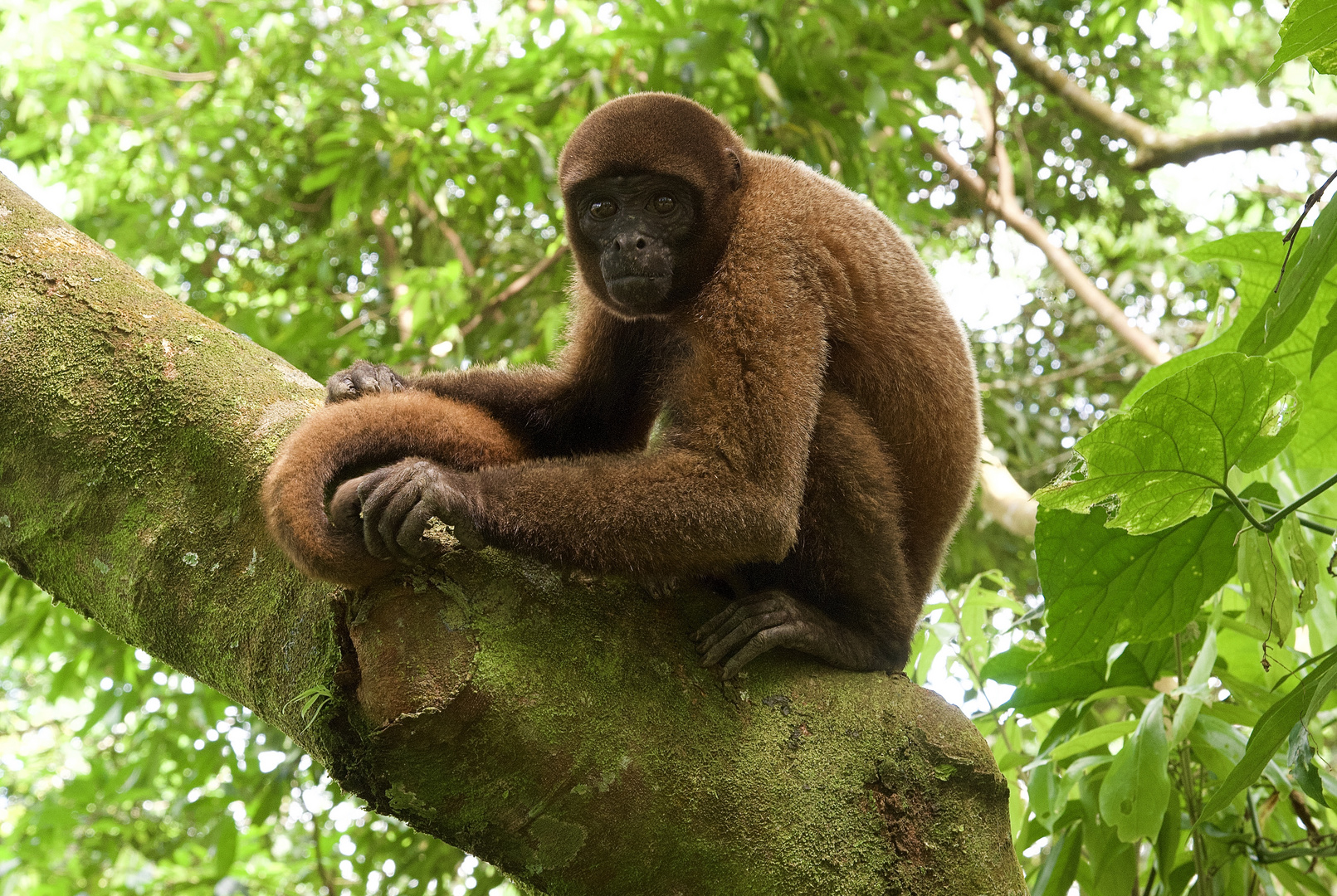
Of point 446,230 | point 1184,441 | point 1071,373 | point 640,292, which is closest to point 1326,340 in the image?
point 1184,441

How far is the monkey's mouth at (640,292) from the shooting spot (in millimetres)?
3506

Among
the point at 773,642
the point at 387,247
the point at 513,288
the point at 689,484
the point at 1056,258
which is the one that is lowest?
the point at 387,247

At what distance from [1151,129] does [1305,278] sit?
22.2 feet

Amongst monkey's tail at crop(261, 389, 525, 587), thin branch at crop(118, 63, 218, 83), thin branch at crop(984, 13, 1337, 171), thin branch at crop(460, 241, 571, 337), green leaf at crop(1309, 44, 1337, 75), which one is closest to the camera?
green leaf at crop(1309, 44, 1337, 75)

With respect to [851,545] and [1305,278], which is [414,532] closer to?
[851,545]

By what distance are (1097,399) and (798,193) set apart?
664 cm

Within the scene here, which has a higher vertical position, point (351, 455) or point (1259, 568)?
point (1259, 568)

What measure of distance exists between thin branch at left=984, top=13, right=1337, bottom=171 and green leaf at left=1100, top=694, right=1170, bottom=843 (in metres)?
5.69

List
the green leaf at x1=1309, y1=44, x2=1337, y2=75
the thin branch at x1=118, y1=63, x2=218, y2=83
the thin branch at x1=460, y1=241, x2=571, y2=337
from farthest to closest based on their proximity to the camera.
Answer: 1. the thin branch at x1=118, y1=63, x2=218, y2=83
2. the thin branch at x1=460, y1=241, x2=571, y2=337
3. the green leaf at x1=1309, y1=44, x2=1337, y2=75

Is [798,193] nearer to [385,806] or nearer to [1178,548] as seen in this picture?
→ [1178,548]

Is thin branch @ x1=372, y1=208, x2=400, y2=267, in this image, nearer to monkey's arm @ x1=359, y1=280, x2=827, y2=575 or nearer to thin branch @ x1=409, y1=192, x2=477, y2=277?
thin branch @ x1=409, y1=192, x2=477, y2=277

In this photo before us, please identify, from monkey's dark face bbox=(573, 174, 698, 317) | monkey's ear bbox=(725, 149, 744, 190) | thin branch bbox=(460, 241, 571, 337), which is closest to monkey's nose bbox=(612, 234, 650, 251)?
monkey's dark face bbox=(573, 174, 698, 317)

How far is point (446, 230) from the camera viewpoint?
24.2 ft

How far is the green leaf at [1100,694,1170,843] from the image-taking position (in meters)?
2.56
